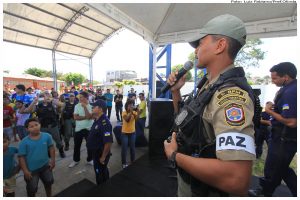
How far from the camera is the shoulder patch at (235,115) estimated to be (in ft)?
2.48

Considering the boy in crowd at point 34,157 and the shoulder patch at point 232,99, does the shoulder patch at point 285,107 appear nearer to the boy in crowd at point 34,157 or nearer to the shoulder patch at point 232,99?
the shoulder patch at point 232,99

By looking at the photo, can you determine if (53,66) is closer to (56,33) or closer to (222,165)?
(56,33)

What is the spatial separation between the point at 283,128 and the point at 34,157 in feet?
10.4

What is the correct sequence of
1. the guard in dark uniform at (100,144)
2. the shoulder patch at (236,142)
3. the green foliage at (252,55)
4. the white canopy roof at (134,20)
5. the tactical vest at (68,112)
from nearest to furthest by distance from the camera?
1. the shoulder patch at (236,142)
2. the guard in dark uniform at (100,144)
3. the white canopy roof at (134,20)
4. the tactical vest at (68,112)
5. the green foliage at (252,55)

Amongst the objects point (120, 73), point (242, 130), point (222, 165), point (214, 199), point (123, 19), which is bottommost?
point (214, 199)

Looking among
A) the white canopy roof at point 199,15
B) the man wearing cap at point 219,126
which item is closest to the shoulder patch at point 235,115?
the man wearing cap at point 219,126

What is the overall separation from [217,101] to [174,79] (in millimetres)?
611

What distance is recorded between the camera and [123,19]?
453 cm

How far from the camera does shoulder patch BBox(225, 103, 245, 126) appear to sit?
75 centimetres

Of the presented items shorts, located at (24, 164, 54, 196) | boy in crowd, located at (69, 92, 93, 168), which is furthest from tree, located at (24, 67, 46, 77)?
shorts, located at (24, 164, 54, 196)

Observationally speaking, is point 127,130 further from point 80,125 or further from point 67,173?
point 67,173

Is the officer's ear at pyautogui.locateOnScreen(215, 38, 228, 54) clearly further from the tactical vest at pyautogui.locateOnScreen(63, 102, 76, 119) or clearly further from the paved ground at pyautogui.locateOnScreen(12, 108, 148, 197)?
the tactical vest at pyautogui.locateOnScreen(63, 102, 76, 119)

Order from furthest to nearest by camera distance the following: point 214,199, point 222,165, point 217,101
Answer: point 214,199, point 217,101, point 222,165

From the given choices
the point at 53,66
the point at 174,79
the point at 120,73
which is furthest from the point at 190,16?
the point at 120,73
